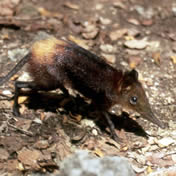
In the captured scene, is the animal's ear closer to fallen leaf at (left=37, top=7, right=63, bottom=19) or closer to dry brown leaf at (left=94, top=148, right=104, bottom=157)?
dry brown leaf at (left=94, top=148, right=104, bottom=157)

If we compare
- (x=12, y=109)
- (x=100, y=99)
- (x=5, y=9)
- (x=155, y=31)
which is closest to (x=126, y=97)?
(x=100, y=99)

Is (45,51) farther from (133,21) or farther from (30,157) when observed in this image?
(133,21)

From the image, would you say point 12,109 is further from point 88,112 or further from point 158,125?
point 158,125

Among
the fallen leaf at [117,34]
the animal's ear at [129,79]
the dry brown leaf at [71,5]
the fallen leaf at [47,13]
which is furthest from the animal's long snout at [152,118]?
the dry brown leaf at [71,5]

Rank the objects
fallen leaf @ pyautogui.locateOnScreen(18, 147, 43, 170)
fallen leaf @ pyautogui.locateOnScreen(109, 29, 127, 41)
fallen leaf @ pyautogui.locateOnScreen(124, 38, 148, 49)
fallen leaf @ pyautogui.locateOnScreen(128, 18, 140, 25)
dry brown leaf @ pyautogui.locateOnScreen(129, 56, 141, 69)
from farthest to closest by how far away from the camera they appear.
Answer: fallen leaf @ pyautogui.locateOnScreen(128, 18, 140, 25) < fallen leaf @ pyautogui.locateOnScreen(109, 29, 127, 41) < fallen leaf @ pyautogui.locateOnScreen(124, 38, 148, 49) < dry brown leaf @ pyautogui.locateOnScreen(129, 56, 141, 69) < fallen leaf @ pyautogui.locateOnScreen(18, 147, 43, 170)

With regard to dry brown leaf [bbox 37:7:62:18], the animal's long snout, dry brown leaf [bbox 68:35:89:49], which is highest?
dry brown leaf [bbox 37:7:62:18]

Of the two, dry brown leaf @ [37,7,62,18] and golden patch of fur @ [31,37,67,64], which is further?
dry brown leaf @ [37,7,62,18]

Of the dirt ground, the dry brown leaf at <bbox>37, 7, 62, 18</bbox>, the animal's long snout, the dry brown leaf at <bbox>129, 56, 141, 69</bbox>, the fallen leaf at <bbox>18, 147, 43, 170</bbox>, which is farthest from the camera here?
the dry brown leaf at <bbox>37, 7, 62, 18</bbox>

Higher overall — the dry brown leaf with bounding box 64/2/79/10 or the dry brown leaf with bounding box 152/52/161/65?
the dry brown leaf with bounding box 64/2/79/10

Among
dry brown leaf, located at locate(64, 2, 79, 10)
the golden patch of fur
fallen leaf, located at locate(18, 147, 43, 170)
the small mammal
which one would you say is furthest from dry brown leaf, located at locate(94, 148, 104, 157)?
dry brown leaf, located at locate(64, 2, 79, 10)
